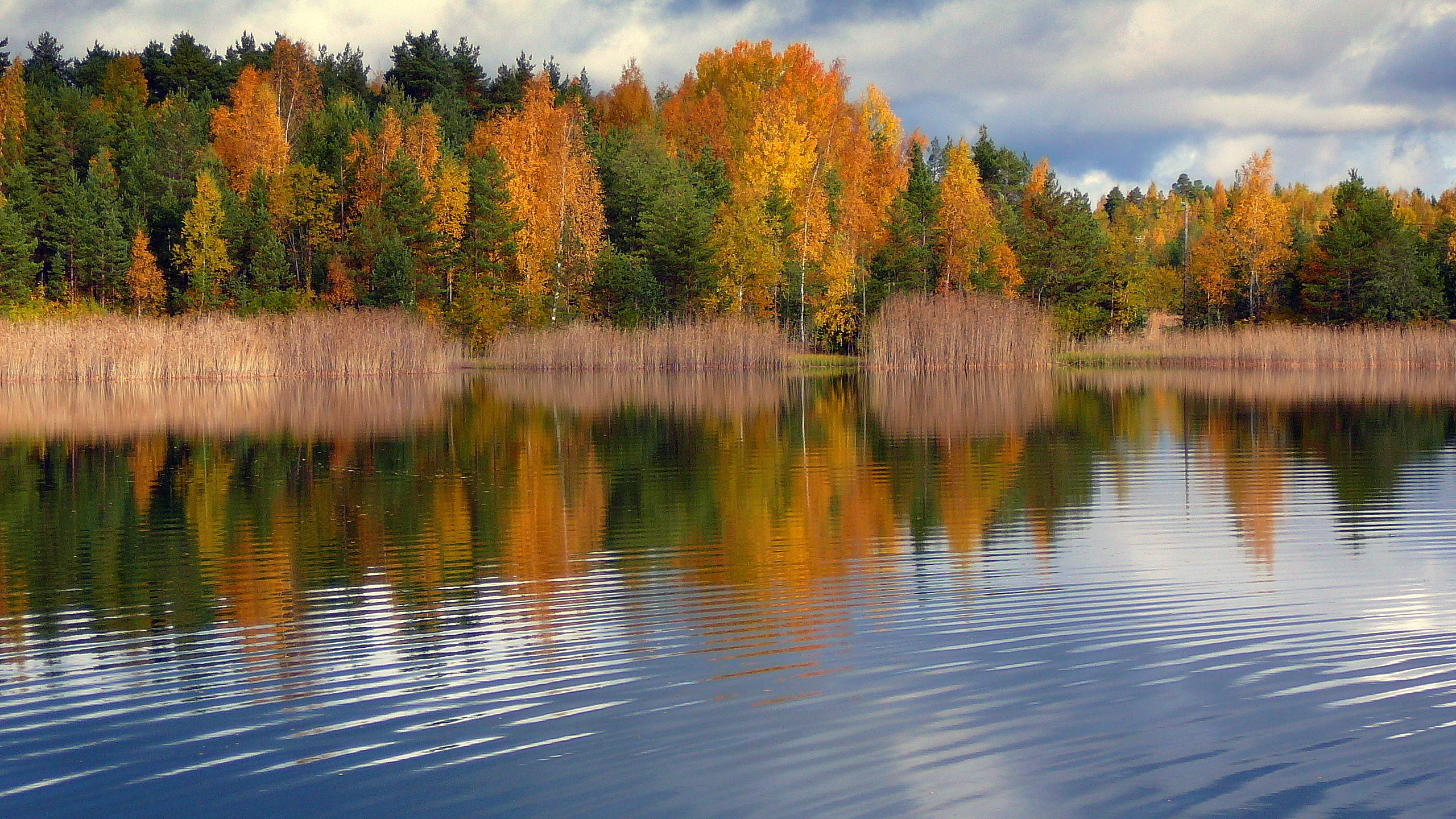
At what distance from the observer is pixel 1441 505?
466 inches

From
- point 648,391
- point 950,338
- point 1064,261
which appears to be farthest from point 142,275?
point 1064,261

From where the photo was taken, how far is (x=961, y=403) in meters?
26.5

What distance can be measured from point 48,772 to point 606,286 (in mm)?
42435

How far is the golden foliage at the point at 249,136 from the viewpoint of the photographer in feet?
180

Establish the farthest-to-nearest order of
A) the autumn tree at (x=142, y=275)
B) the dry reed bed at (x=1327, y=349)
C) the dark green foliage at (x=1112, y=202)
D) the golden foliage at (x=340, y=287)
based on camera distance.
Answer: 1. the dark green foliage at (x=1112, y=202)
2. the autumn tree at (x=142, y=275)
3. the golden foliage at (x=340, y=287)
4. the dry reed bed at (x=1327, y=349)

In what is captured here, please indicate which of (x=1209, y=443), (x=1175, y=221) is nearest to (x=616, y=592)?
(x=1209, y=443)

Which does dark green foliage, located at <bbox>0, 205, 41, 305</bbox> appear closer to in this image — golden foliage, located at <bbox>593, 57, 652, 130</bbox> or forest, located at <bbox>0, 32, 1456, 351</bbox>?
forest, located at <bbox>0, 32, 1456, 351</bbox>

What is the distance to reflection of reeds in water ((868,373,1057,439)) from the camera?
68.1 ft

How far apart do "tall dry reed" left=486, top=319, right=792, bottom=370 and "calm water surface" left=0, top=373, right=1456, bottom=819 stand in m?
24.9

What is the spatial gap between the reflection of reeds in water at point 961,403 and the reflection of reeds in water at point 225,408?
8.37 meters

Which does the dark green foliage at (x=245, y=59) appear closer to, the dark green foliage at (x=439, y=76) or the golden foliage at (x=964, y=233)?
the dark green foliage at (x=439, y=76)

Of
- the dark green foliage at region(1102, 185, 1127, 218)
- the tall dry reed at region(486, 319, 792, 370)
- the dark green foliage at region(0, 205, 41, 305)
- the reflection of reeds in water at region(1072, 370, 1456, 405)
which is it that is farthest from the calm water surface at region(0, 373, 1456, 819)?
the dark green foliage at region(1102, 185, 1127, 218)

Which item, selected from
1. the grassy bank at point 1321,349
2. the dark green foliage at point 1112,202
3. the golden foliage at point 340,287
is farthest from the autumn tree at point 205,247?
the dark green foliage at point 1112,202

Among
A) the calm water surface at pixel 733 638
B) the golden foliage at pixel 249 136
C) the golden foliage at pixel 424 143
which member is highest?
the golden foliage at pixel 249 136
